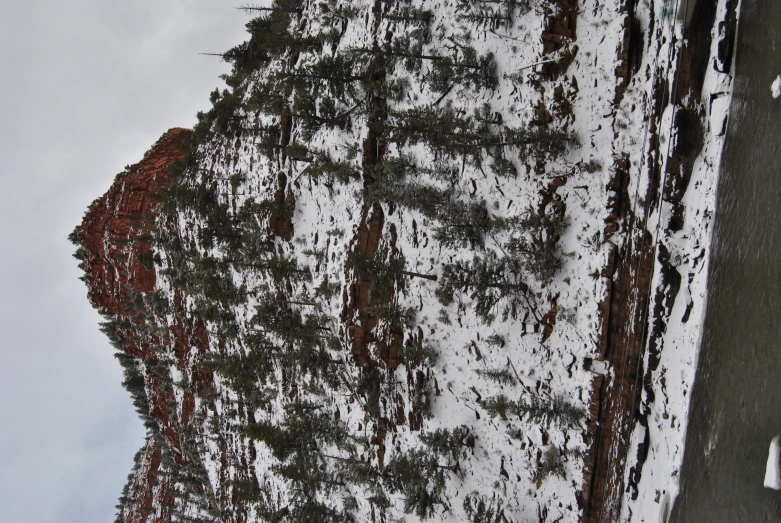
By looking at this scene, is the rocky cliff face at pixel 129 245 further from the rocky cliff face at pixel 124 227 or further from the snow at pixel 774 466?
the snow at pixel 774 466

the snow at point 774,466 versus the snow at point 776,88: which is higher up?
the snow at point 776,88

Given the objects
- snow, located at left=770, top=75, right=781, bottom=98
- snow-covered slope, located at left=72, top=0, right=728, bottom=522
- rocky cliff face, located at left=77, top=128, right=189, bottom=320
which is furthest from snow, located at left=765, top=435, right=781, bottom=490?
rocky cliff face, located at left=77, top=128, right=189, bottom=320

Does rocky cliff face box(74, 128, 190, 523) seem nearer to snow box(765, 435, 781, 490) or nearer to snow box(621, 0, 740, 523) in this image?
snow box(621, 0, 740, 523)

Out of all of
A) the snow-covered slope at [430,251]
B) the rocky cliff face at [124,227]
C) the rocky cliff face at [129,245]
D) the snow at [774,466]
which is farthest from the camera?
the rocky cliff face at [124,227]

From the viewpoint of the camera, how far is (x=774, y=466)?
1131 centimetres

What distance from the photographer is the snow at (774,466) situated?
443 inches

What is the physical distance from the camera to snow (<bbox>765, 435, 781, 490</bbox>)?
11.3m

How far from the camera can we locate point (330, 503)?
26094 mm

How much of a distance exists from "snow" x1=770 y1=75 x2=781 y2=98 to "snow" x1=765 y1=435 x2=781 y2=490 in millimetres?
8633

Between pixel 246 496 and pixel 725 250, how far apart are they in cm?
3091

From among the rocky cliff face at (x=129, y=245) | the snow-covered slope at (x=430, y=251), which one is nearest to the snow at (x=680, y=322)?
the snow-covered slope at (x=430, y=251)

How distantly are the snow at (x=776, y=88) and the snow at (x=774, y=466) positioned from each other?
8633 mm

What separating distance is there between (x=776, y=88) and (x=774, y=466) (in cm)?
948

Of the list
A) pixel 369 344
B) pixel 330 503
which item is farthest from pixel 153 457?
pixel 369 344
